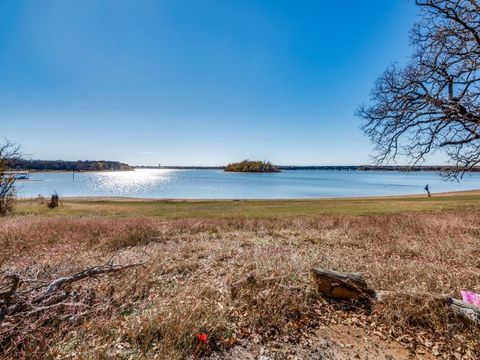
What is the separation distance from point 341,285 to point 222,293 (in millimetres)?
2281

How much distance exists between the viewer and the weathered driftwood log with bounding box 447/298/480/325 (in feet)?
12.7

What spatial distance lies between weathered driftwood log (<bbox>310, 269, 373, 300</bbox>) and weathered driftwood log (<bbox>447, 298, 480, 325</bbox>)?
1.22 m

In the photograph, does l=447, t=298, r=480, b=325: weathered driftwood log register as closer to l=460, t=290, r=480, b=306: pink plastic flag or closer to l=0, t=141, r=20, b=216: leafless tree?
l=460, t=290, r=480, b=306: pink plastic flag

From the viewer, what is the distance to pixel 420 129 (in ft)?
A: 31.6

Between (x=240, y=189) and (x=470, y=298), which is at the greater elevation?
(x=470, y=298)

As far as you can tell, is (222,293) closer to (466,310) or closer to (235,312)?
(235,312)

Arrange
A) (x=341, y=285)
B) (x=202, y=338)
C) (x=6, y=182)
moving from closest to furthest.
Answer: (x=202, y=338), (x=341, y=285), (x=6, y=182)

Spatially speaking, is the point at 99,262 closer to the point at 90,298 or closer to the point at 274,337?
the point at 90,298

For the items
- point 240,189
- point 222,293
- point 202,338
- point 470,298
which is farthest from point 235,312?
point 240,189

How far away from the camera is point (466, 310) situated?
3945 millimetres

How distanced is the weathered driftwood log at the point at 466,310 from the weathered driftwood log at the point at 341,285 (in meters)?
1.22

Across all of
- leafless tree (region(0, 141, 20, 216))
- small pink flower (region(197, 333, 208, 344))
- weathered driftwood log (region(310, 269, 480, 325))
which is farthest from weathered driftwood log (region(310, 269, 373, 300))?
leafless tree (region(0, 141, 20, 216))

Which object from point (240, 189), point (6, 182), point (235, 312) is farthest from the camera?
point (240, 189)

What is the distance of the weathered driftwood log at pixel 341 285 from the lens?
15.6 ft
